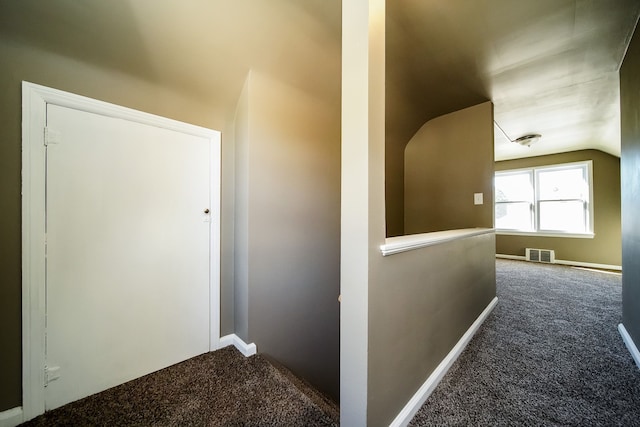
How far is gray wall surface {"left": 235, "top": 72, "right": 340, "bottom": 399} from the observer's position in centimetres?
178

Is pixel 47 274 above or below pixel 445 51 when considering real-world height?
below

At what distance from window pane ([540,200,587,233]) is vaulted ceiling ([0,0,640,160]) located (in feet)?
10.4

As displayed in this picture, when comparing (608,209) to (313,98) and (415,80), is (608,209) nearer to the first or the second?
(415,80)

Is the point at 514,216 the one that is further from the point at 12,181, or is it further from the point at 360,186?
the point at 12,181

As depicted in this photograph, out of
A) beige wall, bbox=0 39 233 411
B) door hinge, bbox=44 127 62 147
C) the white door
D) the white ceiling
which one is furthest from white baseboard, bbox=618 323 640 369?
door hinge, bbox=44 127 62 147

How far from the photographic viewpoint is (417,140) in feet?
10.2

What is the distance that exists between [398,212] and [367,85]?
247cm

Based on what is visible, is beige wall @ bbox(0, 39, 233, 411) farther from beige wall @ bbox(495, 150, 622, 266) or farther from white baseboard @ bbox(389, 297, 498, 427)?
beige wall @ bbox(495, 150, 622, 266)

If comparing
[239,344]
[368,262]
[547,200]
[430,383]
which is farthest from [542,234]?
[239,344]

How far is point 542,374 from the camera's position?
1513mm

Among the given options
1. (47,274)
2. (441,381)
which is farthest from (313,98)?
(441,381)

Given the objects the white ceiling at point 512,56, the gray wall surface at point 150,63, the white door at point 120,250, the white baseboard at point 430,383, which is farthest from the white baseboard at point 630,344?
the white door at point 120,250

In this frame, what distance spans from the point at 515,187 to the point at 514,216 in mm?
677

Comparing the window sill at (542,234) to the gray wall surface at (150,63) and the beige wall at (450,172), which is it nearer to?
the beige wall at (450,172)
